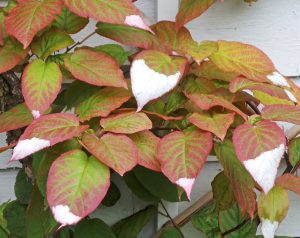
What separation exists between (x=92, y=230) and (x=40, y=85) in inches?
17.5

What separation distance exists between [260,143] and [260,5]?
25.5 inches

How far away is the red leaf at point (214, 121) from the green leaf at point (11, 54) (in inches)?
13.9

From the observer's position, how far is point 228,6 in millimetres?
1456

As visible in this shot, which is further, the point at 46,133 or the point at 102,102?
the point at 102,102

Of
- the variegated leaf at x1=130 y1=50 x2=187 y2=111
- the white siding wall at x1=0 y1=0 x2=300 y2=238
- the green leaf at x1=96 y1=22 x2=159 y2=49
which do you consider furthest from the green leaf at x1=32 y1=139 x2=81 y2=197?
the white siding wall at x1=0 y1=0 x2=300 y2=238

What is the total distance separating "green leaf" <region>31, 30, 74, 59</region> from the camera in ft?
3.64

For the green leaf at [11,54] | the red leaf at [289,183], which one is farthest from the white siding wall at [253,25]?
the red leaf at [289,183]

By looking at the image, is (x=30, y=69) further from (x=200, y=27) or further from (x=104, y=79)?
(x=200, y=27)

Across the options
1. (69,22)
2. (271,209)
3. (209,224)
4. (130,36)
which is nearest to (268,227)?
(271,209)

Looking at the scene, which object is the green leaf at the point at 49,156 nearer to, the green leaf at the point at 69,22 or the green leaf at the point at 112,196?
the green leaf at the point at 69,22

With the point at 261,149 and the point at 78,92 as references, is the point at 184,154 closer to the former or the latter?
the point at 261,149

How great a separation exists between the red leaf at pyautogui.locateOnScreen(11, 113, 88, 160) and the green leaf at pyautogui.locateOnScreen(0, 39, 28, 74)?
0.16 meters

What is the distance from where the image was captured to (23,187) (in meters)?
1.37

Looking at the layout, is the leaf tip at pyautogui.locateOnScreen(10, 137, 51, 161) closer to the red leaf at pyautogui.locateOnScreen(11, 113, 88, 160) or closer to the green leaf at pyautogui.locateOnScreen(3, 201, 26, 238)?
the red leaf at pyautogui.locateOnScreen(11, 113, 88, 160)
